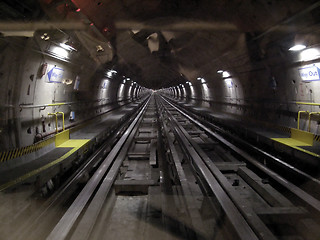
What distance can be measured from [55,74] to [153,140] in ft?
14.3

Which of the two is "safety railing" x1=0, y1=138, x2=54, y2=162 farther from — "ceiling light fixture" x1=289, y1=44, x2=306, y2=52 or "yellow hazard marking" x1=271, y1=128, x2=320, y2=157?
"ceiling light fixture" x1=289, y1=44, x2=306, y2=52

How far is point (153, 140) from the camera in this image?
31.3 feet

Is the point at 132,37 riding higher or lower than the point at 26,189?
higher

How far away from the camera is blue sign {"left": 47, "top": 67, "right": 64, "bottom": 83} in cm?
712

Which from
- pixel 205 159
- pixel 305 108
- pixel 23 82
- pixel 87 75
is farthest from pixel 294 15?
pixel 87 75

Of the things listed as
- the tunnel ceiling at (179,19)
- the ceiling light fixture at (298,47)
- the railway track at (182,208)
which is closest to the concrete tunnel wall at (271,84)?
the ceiling light fixture at (298,47)

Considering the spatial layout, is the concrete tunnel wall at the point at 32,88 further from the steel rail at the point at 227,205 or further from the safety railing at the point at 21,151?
the steel rail at the point at 227,205

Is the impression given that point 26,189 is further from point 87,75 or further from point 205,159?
point 87,75

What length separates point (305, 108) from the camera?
8.04m

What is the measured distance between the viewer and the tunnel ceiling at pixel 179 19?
6.05 metres

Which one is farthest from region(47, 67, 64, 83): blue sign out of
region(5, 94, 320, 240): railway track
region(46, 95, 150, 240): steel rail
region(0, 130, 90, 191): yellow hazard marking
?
region(5, 94, 320, 240): railway track

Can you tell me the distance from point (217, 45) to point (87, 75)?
242 inches

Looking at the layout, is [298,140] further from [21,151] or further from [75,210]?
[21,151]

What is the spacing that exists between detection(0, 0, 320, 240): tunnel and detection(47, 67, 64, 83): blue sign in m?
0.04
